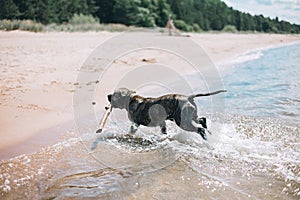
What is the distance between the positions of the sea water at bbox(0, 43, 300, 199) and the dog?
0.27 m

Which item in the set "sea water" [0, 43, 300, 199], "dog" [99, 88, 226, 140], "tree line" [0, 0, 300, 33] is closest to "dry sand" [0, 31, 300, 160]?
"sea water" [0, 43, 300, 199]

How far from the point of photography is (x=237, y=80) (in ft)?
41.7

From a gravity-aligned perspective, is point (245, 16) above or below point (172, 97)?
above

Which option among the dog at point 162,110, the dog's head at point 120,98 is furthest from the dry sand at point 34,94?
the dog at point 162,110

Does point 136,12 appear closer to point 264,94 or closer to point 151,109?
point 264,94

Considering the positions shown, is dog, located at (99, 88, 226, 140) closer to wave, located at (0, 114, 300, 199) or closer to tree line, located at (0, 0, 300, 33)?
wave, located at (0, 114, 300, 199)

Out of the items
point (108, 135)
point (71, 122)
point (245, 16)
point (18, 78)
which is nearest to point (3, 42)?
point (18, 78)

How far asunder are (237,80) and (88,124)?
8.13 metres

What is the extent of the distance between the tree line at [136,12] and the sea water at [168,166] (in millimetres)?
17687

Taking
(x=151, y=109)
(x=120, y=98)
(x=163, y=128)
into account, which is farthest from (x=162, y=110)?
(x=120, y=98)

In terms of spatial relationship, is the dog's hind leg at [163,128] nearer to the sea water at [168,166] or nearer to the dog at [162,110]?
the dog at [162,110]

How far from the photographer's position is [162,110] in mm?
5223

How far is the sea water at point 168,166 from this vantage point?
3676mm

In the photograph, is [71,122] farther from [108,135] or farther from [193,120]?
[193,120]
